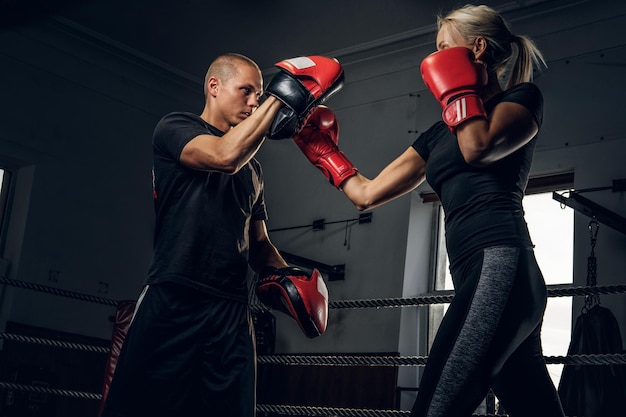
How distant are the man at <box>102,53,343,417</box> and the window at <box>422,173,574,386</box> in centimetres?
316

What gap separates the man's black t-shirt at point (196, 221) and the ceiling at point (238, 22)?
366 cm

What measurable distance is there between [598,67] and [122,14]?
3.43m

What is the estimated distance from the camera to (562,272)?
195 inches

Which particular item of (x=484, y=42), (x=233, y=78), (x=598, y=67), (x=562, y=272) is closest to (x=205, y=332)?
(x=233, y=78)

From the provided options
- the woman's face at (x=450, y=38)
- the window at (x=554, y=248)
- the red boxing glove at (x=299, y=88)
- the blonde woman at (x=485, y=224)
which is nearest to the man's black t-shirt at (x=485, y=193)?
the blonde woman at (x=485, y=224)

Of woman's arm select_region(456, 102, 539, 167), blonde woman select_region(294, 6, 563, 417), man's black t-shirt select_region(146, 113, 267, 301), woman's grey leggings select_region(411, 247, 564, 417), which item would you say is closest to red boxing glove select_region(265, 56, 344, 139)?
man's black t-shirt select_region(146, 113, 267, 301)

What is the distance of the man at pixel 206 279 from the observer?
1.81 metres

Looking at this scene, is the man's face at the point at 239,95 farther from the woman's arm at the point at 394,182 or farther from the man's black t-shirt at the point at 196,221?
the woman's arm at the point at 394,182

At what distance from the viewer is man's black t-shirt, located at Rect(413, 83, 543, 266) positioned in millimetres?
1597

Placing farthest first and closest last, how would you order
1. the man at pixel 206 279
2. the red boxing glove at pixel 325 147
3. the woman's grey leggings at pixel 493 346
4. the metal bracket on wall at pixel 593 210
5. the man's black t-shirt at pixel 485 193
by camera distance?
the metal bracket on wall at pixel 593 210 < the red boxing glove at pixel 325 147 < the man at pixel 206 279 < the man's black t-shirt at pixel 485 193 < the woman's grey leggings at pixel 493 346

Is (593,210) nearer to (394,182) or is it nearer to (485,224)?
(394,182)

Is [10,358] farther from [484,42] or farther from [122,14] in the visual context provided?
[484,42]

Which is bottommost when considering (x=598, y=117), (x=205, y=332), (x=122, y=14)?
(x=205, y=332)

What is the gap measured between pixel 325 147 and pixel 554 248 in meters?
3.15
